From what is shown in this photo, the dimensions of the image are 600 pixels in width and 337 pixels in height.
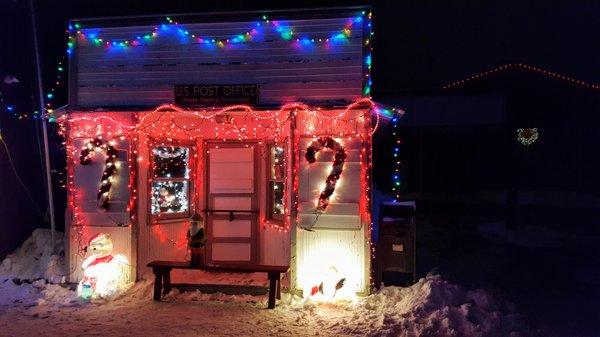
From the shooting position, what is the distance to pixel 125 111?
8578mm

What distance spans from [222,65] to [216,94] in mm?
513

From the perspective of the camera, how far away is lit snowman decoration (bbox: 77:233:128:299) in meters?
7.99

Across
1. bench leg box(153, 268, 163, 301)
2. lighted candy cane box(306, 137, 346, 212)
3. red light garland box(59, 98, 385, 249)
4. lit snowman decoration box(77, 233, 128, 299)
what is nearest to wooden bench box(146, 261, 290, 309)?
bench leg box(153, 268, 163, 301)

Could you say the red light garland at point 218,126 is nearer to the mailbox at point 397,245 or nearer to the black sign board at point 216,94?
the black sign board at point 216,94

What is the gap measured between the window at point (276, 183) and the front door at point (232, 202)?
0.29 meters

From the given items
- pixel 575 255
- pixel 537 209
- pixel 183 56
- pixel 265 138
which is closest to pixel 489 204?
pixel 537 209

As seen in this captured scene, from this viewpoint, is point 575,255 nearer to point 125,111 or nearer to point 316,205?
point 316,205

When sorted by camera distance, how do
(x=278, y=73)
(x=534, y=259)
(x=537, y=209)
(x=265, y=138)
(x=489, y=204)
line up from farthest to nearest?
(x=489, y=204)
(x=537, y=209)
(x=534, y=259)
(x=265, y=138)
(x=278, y=73)

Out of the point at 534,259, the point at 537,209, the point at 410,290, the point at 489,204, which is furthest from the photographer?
the point at 489,204

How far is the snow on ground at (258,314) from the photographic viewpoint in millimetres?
6504

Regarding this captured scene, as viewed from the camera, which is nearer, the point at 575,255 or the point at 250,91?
the point at 250,91

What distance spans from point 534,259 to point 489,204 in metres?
10.8

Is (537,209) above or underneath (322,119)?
underneath

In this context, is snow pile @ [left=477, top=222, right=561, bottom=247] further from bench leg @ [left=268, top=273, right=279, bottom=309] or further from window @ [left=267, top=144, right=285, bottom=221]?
bench leg @ [left=268, top=273, right=279, bottom=309]
